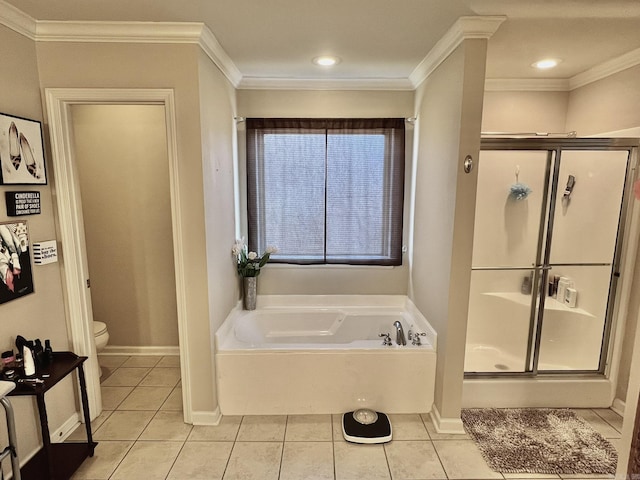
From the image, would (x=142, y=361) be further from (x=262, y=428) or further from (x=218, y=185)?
(x=218, y=185)

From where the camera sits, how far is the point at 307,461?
6.61 ft

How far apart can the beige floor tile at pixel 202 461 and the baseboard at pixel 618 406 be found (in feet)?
8.98

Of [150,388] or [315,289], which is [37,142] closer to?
[150,388]

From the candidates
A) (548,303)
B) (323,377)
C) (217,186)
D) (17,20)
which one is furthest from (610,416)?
(17,20)

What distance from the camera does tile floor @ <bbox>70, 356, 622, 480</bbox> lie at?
1.93 meters

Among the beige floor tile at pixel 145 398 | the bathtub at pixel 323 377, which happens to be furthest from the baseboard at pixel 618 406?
the beige floor tile at pixel 145 398

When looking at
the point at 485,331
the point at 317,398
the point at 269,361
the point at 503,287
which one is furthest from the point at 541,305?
the point at 269,361

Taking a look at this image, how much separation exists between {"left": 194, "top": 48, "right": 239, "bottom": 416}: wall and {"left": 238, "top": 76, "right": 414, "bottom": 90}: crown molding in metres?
0.22

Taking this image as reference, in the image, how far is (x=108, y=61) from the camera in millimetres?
1995

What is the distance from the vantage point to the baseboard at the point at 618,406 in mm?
2473

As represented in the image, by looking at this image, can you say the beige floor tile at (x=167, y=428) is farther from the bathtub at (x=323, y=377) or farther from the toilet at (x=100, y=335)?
the toilet at (x=100, y=335)

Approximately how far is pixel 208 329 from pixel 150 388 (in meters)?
1.03

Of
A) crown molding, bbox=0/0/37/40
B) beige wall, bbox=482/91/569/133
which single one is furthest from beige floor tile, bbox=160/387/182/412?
beige wall, bbox=482/91/569/133

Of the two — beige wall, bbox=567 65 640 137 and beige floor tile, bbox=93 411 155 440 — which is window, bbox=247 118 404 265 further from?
beige floor tile, bbox=93 411 155 440
